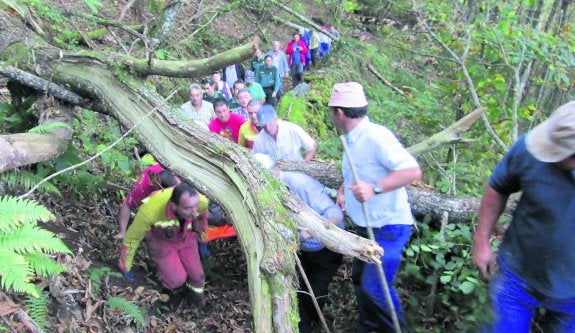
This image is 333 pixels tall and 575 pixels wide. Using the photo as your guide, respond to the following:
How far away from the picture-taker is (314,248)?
14.1ft

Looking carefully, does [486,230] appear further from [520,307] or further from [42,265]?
[42,265]

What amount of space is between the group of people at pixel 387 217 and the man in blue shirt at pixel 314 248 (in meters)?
0.01

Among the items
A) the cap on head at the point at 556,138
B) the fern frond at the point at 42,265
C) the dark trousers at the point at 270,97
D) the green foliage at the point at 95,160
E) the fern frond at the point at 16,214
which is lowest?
the dark trousers at the point at 270,97

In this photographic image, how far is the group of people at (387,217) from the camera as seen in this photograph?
2.57 meters

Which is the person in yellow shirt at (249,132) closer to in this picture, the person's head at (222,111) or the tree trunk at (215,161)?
the person's head at (222,111)

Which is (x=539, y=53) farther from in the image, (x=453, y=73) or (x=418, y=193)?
(x=418, y=193)

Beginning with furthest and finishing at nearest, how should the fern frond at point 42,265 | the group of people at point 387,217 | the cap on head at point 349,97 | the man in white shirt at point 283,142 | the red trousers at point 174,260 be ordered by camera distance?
the man in white shirt at point 283,142, the red trousers at point 174,260, the cap on head at point 349,97, the fern frond at point 42,265, the group of people at point 387,217

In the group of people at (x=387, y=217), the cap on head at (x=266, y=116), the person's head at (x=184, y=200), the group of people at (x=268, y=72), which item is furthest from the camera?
the group of people at (x=268, y=72)

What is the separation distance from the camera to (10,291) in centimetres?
332

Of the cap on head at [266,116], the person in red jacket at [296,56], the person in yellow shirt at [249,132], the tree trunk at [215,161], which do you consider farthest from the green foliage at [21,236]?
the person in red jacket at [296,56]

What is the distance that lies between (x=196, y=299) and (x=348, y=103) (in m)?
3.06

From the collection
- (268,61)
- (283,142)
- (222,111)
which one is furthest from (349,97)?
(268,61)

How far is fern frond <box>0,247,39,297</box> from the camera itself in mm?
2455

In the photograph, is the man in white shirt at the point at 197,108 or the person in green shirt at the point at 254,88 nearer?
the man in white shirt at the point at 197,108
